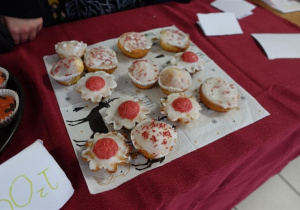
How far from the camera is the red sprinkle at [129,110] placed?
2.63ft

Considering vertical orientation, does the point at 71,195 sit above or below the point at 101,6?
below

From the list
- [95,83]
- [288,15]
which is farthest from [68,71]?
[288,15]

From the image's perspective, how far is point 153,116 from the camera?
0.86 m

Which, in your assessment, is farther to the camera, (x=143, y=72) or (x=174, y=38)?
(x=174, y=38)

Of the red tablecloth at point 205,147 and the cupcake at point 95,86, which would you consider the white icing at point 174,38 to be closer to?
the red tablecloth at point 205,147

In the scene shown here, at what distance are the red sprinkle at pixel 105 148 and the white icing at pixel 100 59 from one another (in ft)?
1.21

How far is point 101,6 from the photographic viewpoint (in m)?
1.30

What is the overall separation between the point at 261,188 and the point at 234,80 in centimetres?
79

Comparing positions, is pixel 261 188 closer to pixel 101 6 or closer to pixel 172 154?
pixel 172 154

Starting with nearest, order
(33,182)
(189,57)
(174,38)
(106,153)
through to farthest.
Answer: (33,182) < (106,153) < (189,57) < (174,38)

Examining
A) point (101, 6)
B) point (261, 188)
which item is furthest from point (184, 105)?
point (261, 188)

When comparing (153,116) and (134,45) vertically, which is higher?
(134,45)

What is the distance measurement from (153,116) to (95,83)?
0.24 m

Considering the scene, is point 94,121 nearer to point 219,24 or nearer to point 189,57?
point 189,57
